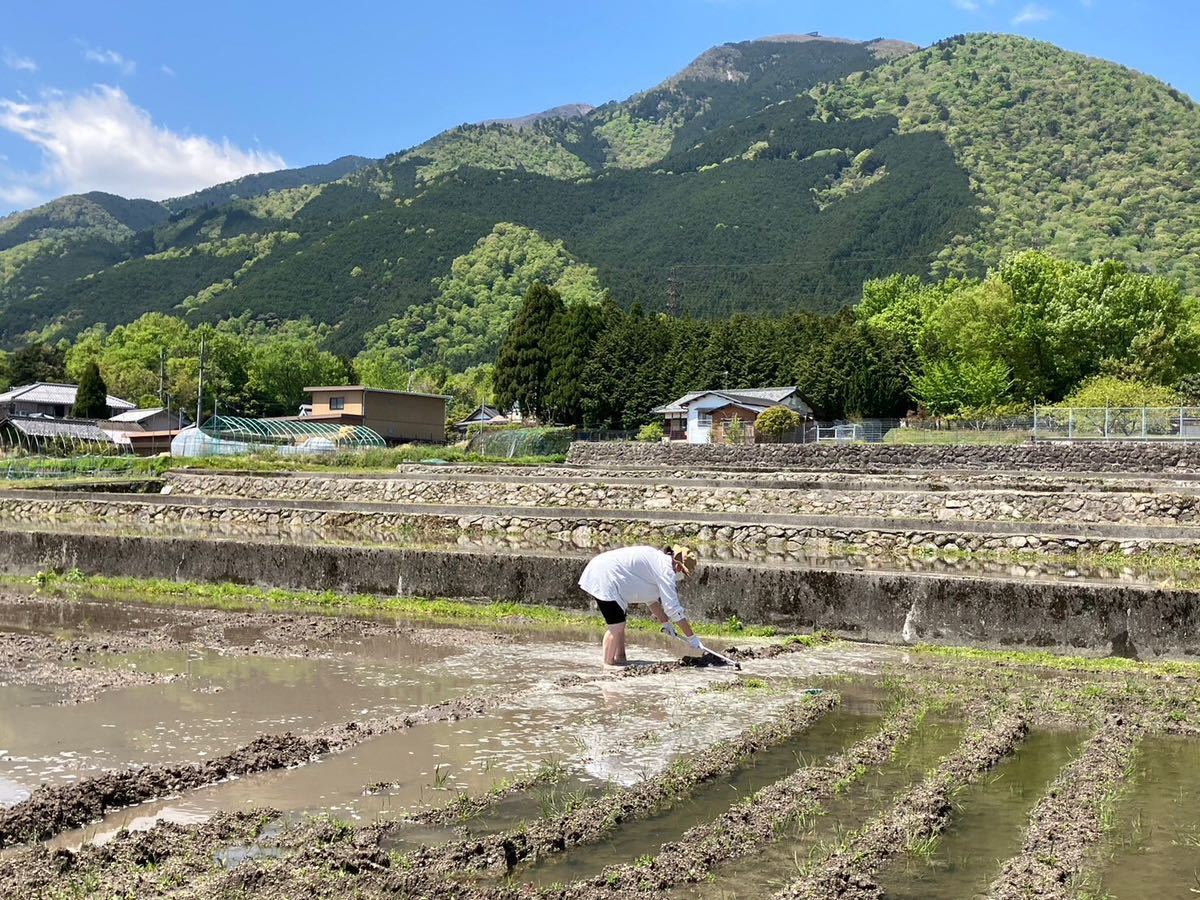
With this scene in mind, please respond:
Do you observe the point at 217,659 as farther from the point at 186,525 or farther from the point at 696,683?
the point at 186,525

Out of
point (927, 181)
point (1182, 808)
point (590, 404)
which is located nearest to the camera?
point (1182, 808)

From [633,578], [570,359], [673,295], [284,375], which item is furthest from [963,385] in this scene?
[284,375]

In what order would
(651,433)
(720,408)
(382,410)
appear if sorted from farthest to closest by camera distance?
1. (382,410)
2. (651,433)
3. (720,408)

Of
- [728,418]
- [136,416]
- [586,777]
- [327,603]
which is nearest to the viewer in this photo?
[586,777]

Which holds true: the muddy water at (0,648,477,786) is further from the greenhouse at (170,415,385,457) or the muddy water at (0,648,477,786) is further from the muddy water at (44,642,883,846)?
the greenhouse at (170,415,385,457)

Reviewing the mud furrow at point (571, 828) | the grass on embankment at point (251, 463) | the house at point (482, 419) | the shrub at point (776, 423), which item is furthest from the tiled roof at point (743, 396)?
the mud furrow at point (571, 828)

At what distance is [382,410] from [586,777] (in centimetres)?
6819

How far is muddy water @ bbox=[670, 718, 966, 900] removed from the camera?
16.3ft

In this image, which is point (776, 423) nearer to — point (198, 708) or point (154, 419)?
point (198, 708)

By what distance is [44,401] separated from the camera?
83.9 meters

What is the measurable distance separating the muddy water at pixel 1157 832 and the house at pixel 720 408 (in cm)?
5269

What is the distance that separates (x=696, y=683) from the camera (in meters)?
9.98

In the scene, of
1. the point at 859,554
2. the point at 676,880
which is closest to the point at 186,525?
the point at 859,554

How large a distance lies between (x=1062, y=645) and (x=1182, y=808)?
6.43 meters
